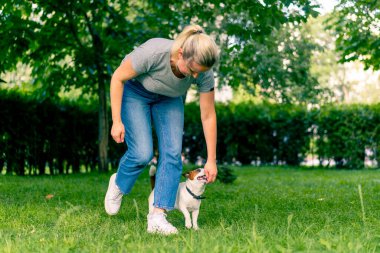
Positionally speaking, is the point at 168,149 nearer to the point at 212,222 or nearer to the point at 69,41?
the point at 212,222

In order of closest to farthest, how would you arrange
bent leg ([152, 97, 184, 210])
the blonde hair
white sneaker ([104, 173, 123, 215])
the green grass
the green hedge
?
the green grass < the blonde hair < bent leg ([152, 97, 184, 210]) < white sneaker ([104, 173, 123, 215]) < the green hedge

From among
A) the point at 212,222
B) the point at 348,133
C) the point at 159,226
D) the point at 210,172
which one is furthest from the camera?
the point at 348,133

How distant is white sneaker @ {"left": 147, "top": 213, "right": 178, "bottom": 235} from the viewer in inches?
168

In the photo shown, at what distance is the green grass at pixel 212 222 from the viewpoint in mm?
3514

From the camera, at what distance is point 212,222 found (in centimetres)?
498

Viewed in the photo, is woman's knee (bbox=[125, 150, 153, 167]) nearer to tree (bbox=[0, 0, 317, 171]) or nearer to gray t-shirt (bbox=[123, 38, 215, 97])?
gray t-shirt (bbox=[123, 38, 215, 97])

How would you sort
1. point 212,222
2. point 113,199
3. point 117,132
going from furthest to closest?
1. point 212,222
2. point 113,199
3. point 117,132

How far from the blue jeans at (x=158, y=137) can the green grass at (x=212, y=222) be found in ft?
1.04

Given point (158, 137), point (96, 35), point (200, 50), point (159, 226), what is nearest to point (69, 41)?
point (96, 35)

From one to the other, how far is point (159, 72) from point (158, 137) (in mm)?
540

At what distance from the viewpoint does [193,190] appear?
4492mm

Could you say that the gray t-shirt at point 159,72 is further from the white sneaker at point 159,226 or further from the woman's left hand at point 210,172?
the white sneaker at point 159,226

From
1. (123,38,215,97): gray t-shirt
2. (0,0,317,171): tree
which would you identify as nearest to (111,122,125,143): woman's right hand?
(123,38,215,97): gray t-shirt

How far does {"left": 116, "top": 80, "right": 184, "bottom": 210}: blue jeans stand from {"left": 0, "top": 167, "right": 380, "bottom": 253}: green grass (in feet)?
1.04
